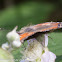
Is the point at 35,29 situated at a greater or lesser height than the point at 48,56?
greater

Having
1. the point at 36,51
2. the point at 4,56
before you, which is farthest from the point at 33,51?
the point at 4,56

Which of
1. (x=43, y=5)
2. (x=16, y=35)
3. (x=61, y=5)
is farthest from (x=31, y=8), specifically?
(x=16, y=35)

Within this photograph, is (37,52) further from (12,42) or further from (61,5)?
(61,5)

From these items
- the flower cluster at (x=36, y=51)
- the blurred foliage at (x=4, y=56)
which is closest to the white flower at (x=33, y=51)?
the flower cluster at (x=36, y=51)

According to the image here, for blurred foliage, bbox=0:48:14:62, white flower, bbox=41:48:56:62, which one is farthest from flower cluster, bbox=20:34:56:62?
blurred foliage, bbox=0:48:14:62

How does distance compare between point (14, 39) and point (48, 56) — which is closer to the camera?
point (14, 39)

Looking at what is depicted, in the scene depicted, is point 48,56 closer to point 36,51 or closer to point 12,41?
point 36,51

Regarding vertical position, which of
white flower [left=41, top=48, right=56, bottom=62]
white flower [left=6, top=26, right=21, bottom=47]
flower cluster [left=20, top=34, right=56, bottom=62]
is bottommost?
white flower [left=41, top=48, right=56, bottom=62]

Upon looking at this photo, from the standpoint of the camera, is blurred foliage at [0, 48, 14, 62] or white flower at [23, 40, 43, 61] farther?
white flower at [23, 40, 43, 61]

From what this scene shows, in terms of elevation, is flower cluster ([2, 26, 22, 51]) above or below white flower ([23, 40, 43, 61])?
above

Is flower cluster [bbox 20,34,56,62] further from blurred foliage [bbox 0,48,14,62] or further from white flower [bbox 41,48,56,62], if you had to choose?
blurred foliage [bbox 0,48,14,62]

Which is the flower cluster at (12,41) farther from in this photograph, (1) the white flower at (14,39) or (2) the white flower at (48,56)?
(2) the white flower at (48,56)
